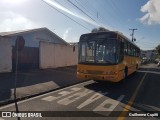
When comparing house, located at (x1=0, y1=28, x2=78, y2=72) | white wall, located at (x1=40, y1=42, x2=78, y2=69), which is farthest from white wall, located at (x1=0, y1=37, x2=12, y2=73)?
white wall, located at (x1=40, y1=42, x2=78, y2=69)

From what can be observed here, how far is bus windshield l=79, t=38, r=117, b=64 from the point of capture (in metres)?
11.5

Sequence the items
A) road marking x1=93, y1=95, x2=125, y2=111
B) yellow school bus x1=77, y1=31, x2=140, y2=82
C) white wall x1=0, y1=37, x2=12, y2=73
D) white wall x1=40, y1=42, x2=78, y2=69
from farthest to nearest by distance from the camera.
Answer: white wall x1=40, y1=42, x2=78, y2=69 < white wall x1=0, y1=37, x2=12, y2=73 < yellow school bus x1=77, y1=31, x2=140, y2=82 < road marking x1=93, y1=95, x2=125, y2=111

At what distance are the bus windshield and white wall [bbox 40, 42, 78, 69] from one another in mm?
11198

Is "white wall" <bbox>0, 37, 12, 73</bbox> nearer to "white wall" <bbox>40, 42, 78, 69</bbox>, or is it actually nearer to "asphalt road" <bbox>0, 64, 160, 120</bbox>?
"white wall" <bbox>40, 42, 78, 69</bbox>

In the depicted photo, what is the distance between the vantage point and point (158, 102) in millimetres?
8820

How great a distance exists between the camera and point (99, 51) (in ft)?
38.5

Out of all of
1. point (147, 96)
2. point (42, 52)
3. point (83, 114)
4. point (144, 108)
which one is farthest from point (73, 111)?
point (42, 52)

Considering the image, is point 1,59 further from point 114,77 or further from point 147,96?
point 147,96

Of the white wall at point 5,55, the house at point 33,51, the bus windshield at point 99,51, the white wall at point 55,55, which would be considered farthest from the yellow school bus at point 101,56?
the white wall at point 55,55

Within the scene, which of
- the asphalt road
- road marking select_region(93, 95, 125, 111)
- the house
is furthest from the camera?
the house

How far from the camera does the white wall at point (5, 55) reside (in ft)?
55.7

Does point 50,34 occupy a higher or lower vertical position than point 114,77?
higher

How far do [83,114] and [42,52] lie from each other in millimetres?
16831

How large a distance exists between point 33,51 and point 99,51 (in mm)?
11967
